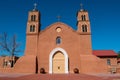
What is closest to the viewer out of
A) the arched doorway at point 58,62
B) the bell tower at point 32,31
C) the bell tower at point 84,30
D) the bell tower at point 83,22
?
the arched doorway at point 58,62

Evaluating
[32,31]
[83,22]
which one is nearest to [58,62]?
[32,31]

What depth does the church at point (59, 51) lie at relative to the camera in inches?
1057

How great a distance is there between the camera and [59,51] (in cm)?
2866

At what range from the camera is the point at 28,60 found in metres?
27.3

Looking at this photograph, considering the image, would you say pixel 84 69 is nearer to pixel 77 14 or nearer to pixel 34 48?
pixel 34 48

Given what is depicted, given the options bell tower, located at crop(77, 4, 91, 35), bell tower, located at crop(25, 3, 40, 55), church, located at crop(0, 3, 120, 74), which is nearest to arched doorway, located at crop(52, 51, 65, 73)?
church, located at crop(0, 3, 120, 74)

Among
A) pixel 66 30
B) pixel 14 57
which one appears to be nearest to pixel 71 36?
pixel 66 30

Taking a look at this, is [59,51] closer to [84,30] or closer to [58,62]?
[58,62]

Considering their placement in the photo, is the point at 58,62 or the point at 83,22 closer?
the point at 58,62

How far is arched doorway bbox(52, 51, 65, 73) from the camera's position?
27.9 m

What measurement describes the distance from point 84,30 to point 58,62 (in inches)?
322

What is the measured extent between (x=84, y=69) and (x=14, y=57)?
73.1 ft

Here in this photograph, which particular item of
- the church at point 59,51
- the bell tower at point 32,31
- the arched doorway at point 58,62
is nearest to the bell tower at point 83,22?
the church at point 59,51

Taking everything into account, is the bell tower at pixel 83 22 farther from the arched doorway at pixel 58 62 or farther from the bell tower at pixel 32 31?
the bell tower at pixel 32 31
